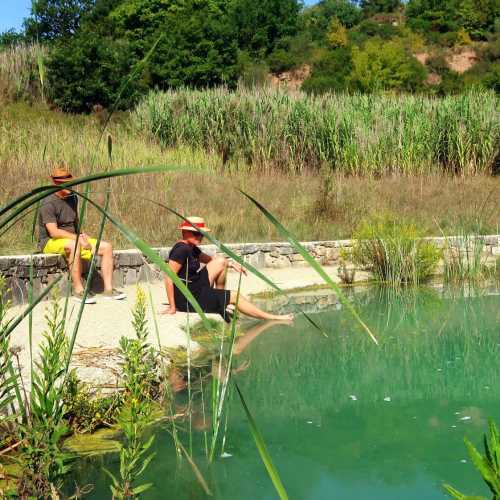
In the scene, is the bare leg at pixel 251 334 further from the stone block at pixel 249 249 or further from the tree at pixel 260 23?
the tree at pixel 260 23

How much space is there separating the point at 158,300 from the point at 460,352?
10.3 feet

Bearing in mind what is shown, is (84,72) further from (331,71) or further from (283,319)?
(283,319)

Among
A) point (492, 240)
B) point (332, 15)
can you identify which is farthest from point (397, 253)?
point (332, 15)

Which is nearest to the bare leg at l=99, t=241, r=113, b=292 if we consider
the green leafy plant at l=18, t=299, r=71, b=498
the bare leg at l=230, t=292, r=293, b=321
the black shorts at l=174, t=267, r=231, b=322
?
the black shorts at l=174, t=267, r=231, b=322

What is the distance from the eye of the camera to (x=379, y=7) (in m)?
59.2

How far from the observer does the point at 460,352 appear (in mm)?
6621

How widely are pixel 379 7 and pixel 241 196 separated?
5115 cm

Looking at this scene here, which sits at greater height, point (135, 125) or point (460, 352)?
point (135, 125)

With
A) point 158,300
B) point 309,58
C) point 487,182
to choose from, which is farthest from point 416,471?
point 309,58

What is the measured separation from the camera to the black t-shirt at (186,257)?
6.96m

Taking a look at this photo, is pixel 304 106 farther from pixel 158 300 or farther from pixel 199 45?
pixel 199 45

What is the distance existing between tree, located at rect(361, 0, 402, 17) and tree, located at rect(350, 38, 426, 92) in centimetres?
1987

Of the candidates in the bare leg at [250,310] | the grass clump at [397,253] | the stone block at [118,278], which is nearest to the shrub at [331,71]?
the grass clump at [397,253]

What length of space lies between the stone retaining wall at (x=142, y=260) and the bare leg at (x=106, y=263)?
0.31 meters
